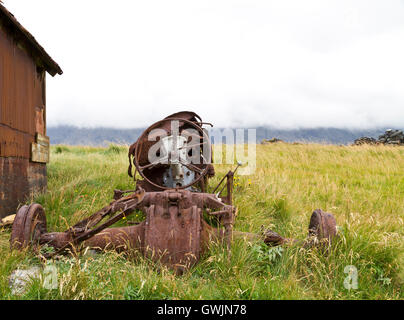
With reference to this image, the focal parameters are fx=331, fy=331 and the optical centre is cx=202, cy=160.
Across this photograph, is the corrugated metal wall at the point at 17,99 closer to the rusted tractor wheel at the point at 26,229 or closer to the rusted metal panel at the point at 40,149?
the rusted metal panel at the point at 40,149

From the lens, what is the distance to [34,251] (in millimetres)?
3479

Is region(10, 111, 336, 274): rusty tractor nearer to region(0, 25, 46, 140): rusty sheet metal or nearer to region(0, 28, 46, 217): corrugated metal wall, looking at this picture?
region(0, 28, 46, 217): corrugated metal wall

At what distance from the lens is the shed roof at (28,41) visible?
538 cm

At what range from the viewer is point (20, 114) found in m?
6.04

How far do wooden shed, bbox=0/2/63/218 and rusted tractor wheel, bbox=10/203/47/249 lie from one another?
6.55 feet

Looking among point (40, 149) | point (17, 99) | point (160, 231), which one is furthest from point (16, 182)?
point (160, 231)

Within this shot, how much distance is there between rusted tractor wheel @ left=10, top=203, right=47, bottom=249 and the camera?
342cm

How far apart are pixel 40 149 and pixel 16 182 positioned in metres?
1.38

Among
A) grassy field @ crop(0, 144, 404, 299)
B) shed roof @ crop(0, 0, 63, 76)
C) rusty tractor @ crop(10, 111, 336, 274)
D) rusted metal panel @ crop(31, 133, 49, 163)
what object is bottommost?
grassy field @ crop(0, 144, 404, 299)

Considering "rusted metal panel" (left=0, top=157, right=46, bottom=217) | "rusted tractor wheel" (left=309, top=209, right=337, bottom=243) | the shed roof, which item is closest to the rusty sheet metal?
the shed roof

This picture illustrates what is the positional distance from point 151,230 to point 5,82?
4.04 m

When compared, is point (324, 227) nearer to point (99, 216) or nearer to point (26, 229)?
point (99, 216)
